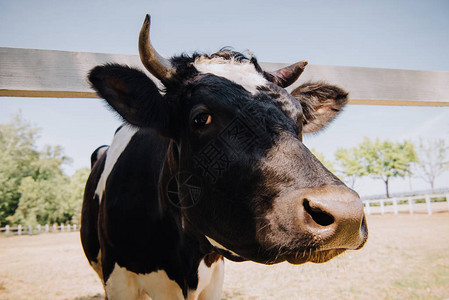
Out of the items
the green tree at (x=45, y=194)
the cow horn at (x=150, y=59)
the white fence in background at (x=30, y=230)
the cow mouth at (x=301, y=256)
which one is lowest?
the cow mouth at (x=301, y=256)

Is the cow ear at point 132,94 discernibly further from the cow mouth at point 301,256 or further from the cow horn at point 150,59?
the cow mouth at point 301,256

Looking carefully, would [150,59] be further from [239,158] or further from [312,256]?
[312,256]

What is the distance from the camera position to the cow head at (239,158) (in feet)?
3.81

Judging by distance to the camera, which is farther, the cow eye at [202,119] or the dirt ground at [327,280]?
the dirt ground at [327,280]

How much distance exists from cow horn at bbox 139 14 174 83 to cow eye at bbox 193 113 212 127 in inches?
16.7

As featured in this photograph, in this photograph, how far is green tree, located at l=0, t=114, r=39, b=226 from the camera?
124 ft

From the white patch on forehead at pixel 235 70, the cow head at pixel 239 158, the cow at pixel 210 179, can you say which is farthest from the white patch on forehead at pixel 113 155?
the white patch on forehead at pixel 235 70

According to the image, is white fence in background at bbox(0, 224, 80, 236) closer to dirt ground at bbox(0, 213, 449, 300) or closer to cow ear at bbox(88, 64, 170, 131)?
dirt ground at bbox(0, 213, 449, 300)

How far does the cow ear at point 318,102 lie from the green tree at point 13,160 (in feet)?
139

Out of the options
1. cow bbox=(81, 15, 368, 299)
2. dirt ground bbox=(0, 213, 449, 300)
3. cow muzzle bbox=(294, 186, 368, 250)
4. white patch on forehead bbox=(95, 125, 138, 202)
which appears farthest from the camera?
dirt ground bbox=(0, 213, 449, 300)

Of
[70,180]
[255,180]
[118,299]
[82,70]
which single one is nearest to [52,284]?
[118,299]

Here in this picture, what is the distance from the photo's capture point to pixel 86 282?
6621 mm

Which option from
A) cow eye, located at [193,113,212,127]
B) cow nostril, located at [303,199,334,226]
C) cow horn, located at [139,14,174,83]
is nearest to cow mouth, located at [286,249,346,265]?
cow nostril, located at [303,199,334,226]

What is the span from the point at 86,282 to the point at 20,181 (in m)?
42.3
